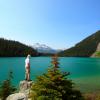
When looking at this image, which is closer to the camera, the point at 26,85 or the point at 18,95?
the point at 18,95

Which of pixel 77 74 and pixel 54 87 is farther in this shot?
pixel 77 74

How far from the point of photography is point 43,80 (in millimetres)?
12422

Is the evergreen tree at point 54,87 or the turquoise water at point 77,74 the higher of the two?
the evergreen tree at point 54,87

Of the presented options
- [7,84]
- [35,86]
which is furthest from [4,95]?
[35,86]

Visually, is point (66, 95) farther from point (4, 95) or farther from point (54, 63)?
point (4, 95)

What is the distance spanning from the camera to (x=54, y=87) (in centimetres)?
1230

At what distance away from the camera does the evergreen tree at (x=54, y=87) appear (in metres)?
11.9

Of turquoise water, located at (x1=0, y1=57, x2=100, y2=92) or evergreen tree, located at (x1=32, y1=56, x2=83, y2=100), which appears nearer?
evergreen tree, located at (x1=32, y1=56, x2=83, y2=100)

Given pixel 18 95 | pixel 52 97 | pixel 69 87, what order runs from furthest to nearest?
pixel 18 95, pixel 69 87, pixel 52 97

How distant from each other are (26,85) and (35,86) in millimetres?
7190

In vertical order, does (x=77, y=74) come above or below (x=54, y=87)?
below

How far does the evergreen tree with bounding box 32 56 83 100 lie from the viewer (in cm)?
1195

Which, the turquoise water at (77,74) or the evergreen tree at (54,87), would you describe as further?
the turquoise water at (77,74)

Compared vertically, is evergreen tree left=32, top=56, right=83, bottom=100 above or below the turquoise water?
above
